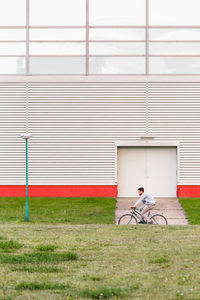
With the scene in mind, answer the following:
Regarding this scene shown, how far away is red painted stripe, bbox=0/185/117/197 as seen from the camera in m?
29.0

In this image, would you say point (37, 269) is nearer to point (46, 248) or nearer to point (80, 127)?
point (46, 248)

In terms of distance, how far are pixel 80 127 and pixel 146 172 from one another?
382 centimetres

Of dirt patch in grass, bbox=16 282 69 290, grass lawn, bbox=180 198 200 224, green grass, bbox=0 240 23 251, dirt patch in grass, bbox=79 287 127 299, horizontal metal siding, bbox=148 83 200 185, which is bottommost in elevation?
grass lawn, bbox=180 198 200 224

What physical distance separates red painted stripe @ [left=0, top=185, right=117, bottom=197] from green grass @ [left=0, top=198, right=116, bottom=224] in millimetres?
1028

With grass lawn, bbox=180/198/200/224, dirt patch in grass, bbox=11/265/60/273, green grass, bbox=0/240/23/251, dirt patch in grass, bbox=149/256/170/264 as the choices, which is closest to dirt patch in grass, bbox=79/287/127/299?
dirt patch in grass, bbox=11/265/60/273

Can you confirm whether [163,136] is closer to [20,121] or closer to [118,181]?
[118,181]

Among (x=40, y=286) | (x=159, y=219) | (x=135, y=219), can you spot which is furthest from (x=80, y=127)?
(x=40, y=286)

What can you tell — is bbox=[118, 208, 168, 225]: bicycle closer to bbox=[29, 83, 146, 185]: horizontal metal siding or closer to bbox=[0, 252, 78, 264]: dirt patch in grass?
bbox=[29, 83, 146, 185]: horizontal metal siding

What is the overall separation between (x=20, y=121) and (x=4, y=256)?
741 inches

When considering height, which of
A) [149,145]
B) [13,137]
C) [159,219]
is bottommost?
[159,219]

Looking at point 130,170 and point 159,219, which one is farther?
point 130,170

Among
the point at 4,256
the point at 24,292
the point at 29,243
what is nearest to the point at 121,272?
the point at 24,292

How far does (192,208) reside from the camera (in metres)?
25.5

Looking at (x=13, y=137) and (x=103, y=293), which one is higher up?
(x=13, y=137)
